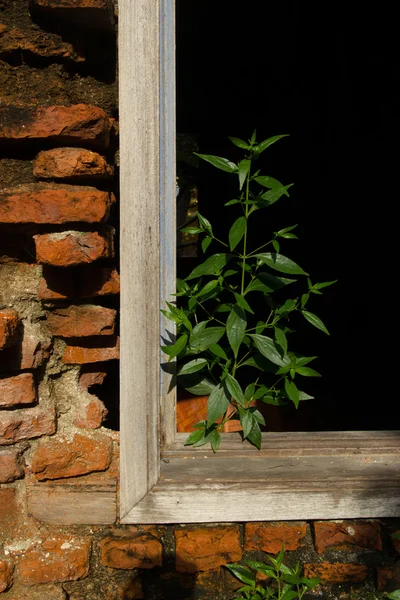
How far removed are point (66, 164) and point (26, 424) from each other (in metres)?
0.70

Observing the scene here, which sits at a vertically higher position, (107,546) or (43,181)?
(43,181)

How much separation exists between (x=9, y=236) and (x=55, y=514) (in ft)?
2.50

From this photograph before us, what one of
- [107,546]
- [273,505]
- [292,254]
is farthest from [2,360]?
[292,254]

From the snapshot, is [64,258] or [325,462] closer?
[64,258]

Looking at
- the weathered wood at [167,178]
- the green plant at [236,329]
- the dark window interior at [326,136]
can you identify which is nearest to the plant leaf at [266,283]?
the green plant at [236,329]

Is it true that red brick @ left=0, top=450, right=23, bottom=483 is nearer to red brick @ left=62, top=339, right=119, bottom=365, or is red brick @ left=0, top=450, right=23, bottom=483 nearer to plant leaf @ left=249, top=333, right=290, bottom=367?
red brick @ left=62, top=339, right=119, bottom=365

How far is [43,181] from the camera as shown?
1.61 meters

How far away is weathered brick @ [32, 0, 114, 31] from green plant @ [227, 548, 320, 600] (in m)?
1.48

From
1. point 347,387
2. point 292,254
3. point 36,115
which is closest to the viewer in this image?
point 36,115

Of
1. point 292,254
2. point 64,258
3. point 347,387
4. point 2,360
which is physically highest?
point 64,258

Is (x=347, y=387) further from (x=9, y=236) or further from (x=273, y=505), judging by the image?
(x=9, y=236)

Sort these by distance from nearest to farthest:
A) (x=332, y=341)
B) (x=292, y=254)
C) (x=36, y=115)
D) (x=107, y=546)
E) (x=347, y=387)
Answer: (x=36, y=115) → (x=107, y=546) → (x=347, y=387) → (x=332, y=341) → (x=292, y=254)

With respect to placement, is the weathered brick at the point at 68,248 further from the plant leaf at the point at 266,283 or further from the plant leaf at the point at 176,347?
the plant leaf at the point at 266,283

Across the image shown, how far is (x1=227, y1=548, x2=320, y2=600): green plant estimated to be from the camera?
5.41ft
